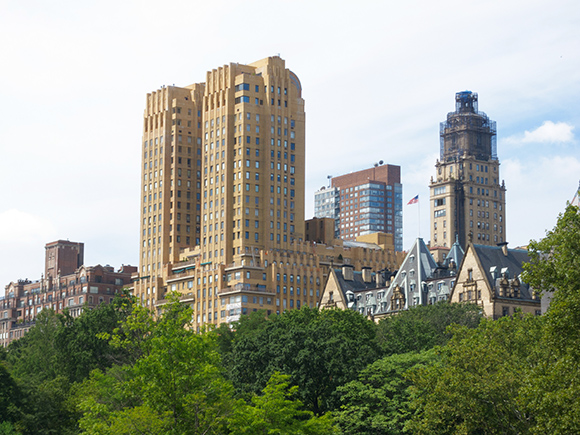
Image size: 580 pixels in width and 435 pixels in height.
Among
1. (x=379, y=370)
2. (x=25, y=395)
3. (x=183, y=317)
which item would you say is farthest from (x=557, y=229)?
(x=25, y=395)

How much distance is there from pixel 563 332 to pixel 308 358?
51.9 metres

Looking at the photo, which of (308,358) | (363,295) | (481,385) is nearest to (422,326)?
(308,358)

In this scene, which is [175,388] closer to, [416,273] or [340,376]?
[340,376]

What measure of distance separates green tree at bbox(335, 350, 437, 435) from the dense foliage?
6.6 inches

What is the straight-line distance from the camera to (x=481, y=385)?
79812 millimetres

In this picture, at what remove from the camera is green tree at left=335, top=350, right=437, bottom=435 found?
323ft

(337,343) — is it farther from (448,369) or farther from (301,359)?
(448,369)

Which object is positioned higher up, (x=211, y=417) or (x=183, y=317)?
(x=183, y=317)

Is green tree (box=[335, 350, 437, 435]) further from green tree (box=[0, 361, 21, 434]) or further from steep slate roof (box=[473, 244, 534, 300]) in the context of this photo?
steep slate roof (box=[473, 244, 534, 300])

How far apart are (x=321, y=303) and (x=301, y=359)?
8658cm

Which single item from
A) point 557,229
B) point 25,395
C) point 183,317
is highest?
point 557,229

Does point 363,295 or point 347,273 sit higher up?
point 347,273

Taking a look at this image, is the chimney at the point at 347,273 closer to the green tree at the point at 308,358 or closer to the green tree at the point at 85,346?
the green tree at the point at 85,346

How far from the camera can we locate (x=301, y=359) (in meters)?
107
